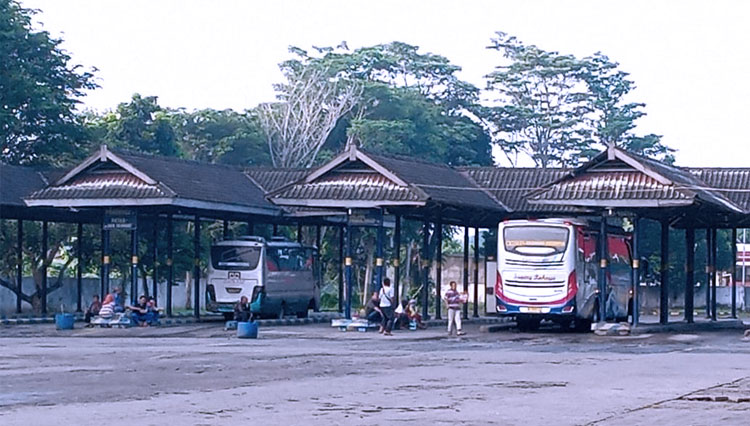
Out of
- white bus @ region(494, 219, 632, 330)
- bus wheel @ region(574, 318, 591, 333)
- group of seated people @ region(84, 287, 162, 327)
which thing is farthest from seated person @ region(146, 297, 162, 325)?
bus wheel @ region(574, 318, 591, 333)

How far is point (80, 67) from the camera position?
5172cm

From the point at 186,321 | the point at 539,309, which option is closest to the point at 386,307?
the point at 539,309

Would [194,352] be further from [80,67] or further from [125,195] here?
[80,67]

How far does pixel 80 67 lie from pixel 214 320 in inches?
536

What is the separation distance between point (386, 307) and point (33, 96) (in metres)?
18.7

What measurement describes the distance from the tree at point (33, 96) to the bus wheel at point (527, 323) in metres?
18.8

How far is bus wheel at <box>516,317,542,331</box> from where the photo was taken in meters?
37.9

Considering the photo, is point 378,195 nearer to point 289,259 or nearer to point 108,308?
point 108,308

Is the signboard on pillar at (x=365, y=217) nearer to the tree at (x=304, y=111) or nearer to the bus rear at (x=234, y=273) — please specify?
the bus rear at (x=234, y=273)

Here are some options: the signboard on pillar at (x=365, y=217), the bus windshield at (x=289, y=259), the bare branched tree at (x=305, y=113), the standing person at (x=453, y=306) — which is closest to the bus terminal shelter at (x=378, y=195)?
the signboard on pillar at (x=365, y=217)

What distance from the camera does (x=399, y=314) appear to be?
3684cm

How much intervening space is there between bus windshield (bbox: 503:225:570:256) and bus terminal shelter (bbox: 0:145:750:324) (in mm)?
718

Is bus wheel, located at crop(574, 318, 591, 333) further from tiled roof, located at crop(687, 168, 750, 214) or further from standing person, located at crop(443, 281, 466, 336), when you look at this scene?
tiled roof, located at crop(687, 168, 750, 214)

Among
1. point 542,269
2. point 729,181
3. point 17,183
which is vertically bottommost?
point 542,269
